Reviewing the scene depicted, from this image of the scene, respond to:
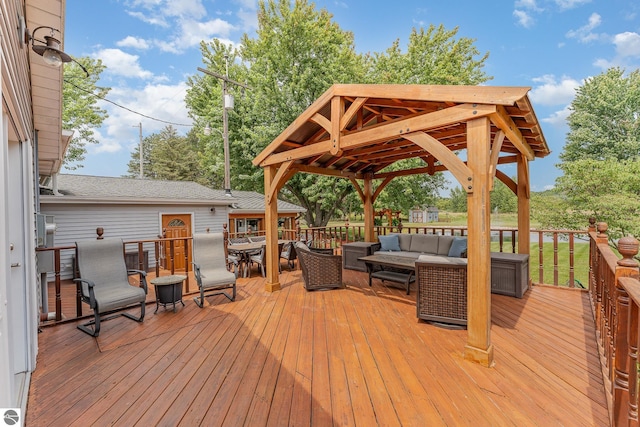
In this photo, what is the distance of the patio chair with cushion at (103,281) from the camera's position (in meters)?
3.66

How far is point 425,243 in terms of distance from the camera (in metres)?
6.72

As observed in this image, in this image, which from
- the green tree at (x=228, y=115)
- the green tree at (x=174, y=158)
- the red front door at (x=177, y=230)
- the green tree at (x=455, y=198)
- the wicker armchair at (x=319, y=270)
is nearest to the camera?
the wicker armchair at (x=319, y=270)

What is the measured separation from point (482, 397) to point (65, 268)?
10.5 m

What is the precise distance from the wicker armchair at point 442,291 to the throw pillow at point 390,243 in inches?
130

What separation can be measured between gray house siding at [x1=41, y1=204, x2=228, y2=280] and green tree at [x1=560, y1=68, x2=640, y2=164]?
18974 mm

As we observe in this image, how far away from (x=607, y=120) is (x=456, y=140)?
1743 centimetres

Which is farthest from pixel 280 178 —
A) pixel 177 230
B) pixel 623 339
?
pixel 177 230

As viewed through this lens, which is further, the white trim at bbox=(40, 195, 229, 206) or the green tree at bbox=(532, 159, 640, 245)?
the green tree at bbox=(532, 159, 640, 245)

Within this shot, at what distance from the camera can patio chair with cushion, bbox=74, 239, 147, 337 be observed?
12.0 ft

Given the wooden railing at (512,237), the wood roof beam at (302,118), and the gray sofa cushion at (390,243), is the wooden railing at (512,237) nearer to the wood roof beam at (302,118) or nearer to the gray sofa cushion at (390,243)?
the gray sofa cushion at (390,243)

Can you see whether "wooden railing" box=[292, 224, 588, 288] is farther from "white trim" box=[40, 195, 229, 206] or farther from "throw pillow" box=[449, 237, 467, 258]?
"white trim" box=[40, 195, 229, 206]

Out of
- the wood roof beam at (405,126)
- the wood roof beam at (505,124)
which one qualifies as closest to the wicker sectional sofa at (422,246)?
the wood roof beam at (505,124)

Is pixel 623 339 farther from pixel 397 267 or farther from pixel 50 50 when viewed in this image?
pixel 50 50

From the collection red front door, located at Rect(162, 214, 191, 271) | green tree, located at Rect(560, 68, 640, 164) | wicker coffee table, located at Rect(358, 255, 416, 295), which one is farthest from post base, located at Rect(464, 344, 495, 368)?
green tree, located at Rect(560, 68, 640, 164)
